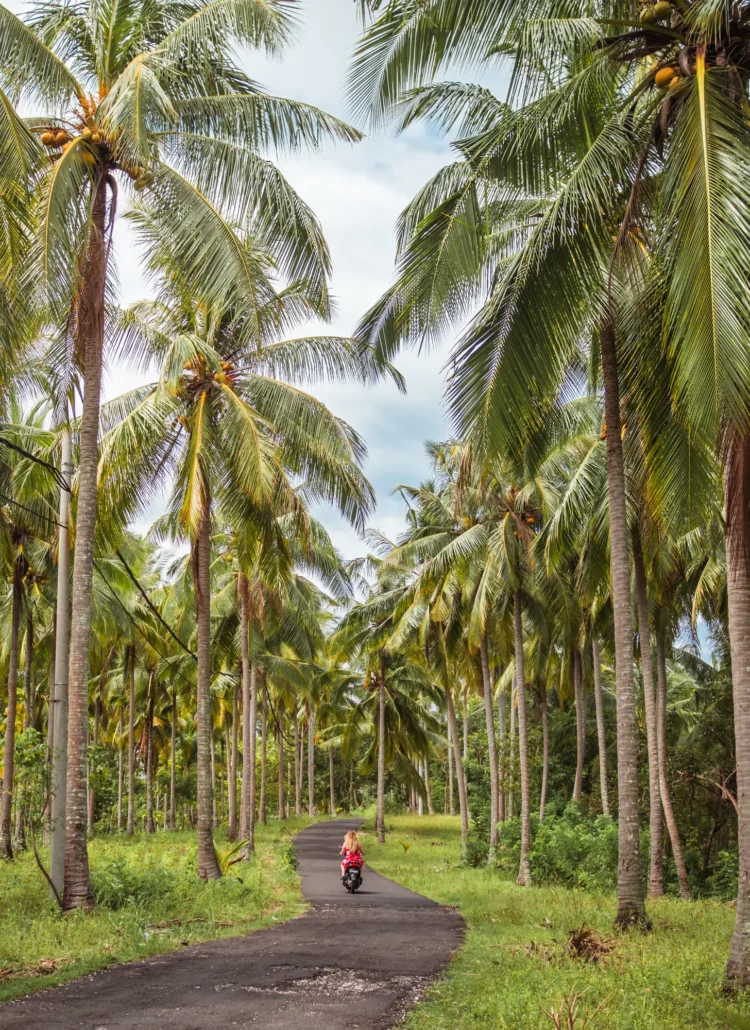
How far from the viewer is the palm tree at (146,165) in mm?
11133

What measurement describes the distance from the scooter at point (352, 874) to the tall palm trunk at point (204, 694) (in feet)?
8.91

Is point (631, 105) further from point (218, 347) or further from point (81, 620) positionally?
point (218, 347)

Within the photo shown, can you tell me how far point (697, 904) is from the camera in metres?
14.8

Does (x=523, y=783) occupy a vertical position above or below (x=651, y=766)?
below

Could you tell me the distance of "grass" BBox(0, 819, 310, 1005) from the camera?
8.73 meters

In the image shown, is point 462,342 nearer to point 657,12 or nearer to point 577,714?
point 657,12

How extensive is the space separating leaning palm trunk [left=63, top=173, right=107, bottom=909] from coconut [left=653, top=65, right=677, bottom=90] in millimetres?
7309

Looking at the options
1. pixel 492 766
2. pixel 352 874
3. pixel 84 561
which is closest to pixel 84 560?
pixel 84 561

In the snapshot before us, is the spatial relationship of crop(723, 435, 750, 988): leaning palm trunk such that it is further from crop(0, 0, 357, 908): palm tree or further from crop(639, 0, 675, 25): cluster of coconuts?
crop(0, 0, 357, 908): palm tree

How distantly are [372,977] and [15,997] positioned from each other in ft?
10.1

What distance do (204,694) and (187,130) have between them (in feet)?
29.2

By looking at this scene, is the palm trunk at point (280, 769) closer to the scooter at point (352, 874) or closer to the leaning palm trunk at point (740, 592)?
the scooter at point (352, 874)

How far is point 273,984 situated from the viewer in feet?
26.7

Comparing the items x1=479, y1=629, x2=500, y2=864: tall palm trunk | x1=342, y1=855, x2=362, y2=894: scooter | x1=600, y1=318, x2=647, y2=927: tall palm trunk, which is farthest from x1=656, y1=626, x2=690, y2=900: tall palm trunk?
x1=600, y1=318, x2=647, y2=927: tall palm trunk
